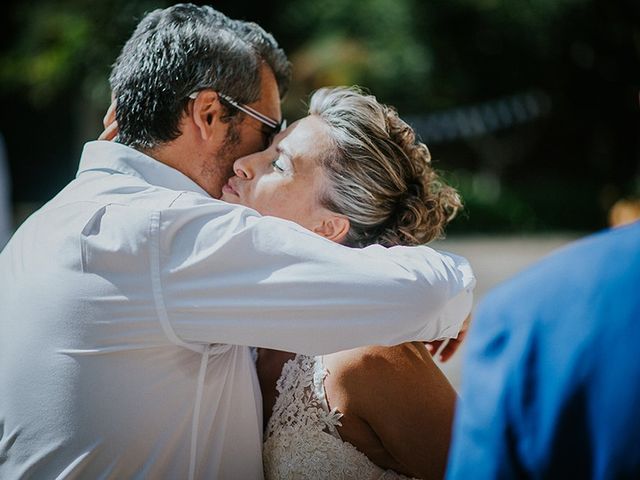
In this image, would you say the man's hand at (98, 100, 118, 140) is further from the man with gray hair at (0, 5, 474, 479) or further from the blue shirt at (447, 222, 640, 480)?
the blue shirt at (447, 222, 640, 480)

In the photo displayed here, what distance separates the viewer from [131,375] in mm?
1965

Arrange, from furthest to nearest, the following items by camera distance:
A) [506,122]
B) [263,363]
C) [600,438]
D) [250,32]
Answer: [506,122] < [250,32] < [263,363] < [600,438]

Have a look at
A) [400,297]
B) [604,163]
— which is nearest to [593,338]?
[400,297]

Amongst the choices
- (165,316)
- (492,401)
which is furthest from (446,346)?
(492,401)

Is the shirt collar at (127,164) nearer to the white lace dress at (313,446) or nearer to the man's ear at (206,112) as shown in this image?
the man's ear at (206,112)

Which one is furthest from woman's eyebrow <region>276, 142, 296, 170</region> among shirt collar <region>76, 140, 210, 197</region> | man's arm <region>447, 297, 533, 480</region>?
man's arm <region>447, 297, 533, 480</region>

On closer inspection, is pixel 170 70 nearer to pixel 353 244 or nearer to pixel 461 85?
pixel 353 244

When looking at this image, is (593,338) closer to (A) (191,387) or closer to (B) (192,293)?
(B) (192,293)

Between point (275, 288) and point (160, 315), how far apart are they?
0.96ft

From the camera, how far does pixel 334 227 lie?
2.53m

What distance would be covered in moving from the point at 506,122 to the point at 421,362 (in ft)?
73.9

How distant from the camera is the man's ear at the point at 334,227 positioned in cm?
251

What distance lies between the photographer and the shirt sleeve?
1865mm

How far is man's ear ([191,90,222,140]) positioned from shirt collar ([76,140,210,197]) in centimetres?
20
